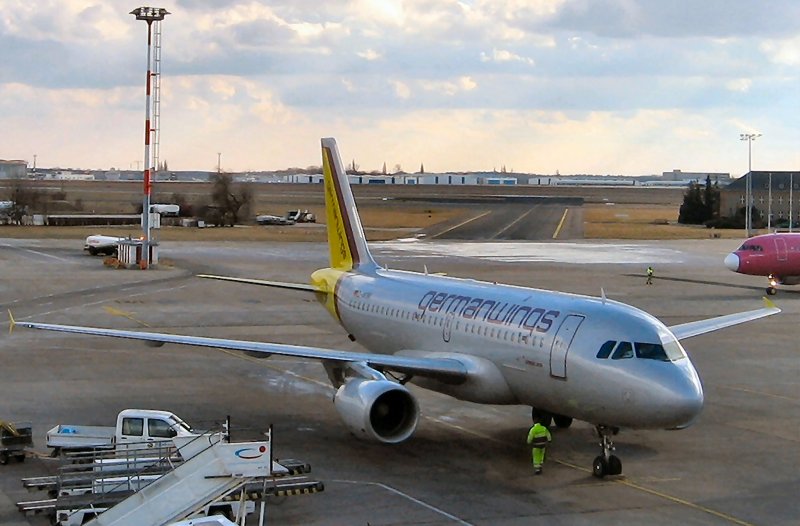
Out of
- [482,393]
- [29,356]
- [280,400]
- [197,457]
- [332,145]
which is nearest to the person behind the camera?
[197,457]

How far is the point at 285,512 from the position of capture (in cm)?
2048

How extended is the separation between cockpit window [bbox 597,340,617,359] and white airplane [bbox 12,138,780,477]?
0.8 inches

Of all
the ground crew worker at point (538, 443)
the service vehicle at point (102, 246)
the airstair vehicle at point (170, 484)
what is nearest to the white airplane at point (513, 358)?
the ground crew worker at point (538, 443)

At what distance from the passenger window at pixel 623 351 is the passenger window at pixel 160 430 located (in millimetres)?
9773

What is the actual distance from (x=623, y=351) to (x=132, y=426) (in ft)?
35.9

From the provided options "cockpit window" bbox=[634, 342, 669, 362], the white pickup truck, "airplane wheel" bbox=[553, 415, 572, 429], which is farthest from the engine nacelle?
"cockpit window" bbox=[634, 342, 669, 362]

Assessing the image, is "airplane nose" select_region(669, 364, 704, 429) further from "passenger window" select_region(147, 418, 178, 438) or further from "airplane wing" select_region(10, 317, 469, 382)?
"passenger window" select_region(147, 418, 178, 438)

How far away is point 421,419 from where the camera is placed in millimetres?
28641

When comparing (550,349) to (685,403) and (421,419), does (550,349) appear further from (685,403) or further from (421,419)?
(421,419)

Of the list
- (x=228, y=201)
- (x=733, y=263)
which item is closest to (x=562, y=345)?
(x=733, y=263)

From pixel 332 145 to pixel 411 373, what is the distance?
12458 mm

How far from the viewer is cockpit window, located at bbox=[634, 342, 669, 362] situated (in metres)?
21.8

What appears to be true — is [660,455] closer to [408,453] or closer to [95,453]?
[408,453]

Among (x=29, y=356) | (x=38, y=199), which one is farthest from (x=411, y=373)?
(x=38, y=199)
